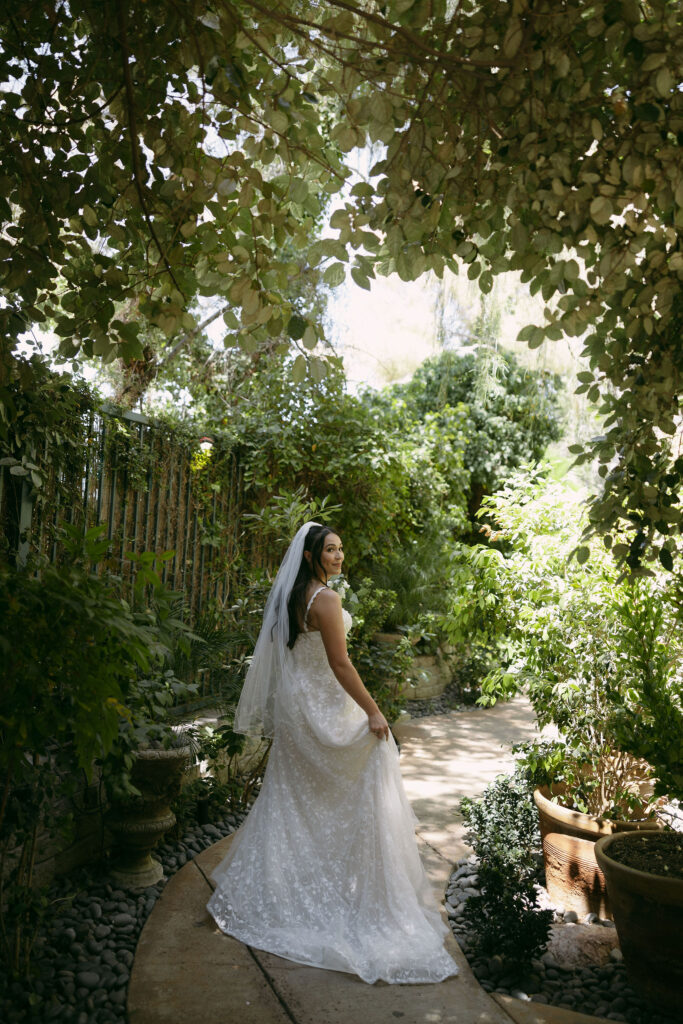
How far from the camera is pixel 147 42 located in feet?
8.80

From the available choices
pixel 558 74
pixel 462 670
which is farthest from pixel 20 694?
pixel 462 670

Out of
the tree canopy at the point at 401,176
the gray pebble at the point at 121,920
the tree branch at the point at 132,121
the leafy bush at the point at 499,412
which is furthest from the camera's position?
the leafy bush at the point at 499,412

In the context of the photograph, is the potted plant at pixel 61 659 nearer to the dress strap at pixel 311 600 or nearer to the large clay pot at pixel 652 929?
the dress strap at pixel 311 600

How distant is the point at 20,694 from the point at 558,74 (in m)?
2.43

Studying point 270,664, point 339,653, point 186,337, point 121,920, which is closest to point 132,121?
point 339,653

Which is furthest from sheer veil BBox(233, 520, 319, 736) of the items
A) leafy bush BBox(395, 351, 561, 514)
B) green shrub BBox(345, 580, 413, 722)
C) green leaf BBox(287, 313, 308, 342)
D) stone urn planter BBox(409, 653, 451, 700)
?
leafy bush BBox(395, 351, 561, 514)

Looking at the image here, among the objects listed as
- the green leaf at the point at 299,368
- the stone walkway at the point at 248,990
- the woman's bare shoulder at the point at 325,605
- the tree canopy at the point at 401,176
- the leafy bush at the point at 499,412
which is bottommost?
the stone walkway at the point at 248,990

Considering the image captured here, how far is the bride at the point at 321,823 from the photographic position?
10.9 feet

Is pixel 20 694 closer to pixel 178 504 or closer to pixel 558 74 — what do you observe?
pixel 558 74

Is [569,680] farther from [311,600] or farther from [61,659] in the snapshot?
[61,659]

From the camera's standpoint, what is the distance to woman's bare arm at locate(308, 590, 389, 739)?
12.3 feet

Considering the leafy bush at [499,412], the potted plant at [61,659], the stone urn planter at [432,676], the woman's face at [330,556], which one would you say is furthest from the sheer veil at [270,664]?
the leafy bush at [499,412]

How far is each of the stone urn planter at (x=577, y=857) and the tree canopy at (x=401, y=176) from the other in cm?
200

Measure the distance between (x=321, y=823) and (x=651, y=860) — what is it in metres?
1.49
